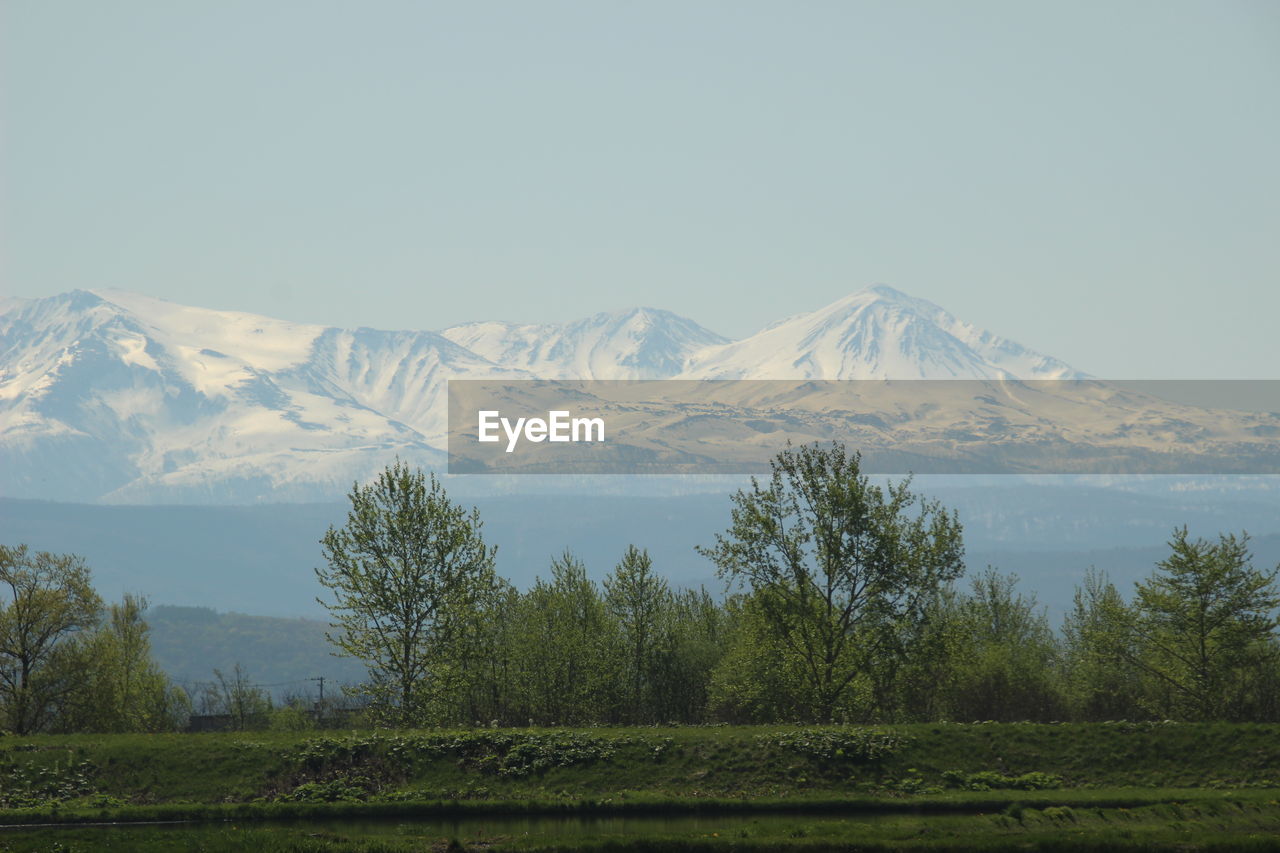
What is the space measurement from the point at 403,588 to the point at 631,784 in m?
21.3

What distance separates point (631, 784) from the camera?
56875 millimetres

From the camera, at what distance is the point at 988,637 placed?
9775 centimetres

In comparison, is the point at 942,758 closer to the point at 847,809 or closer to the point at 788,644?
the point at 847,809

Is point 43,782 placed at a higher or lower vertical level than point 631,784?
higher

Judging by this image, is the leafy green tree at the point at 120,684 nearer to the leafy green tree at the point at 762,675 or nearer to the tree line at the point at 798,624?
the tree line at the point at 798,624

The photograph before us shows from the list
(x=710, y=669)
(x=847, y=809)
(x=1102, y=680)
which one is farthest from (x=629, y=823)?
(x=1102, y=680)

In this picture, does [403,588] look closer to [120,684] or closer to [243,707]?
[120,684]

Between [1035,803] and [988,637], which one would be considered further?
[988,637]

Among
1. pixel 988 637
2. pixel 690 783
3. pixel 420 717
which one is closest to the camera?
pixel 690 783

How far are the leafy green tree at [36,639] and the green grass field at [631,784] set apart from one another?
11380 millimetres

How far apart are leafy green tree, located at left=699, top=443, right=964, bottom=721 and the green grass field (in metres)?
10.4

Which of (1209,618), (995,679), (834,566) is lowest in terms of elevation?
(995,679)

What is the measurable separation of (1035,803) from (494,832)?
67.7 feet

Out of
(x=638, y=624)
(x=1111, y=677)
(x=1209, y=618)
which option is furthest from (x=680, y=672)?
(x=1209, y=618)
